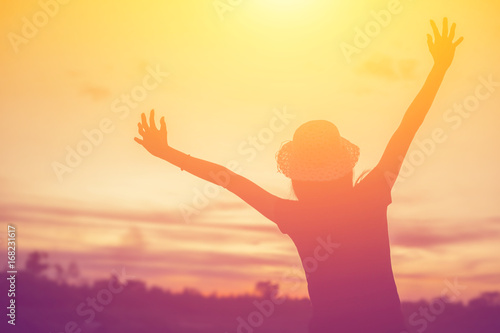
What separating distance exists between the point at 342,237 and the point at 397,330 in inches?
26.3

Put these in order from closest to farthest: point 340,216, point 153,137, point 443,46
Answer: point 340,216 < point 443,46 < point 153,137

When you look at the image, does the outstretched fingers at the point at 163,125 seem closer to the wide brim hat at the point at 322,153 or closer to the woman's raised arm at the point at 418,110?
the wide brim hat at the point at 322,153

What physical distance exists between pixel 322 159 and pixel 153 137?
59.6 inches

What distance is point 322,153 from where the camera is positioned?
12.4 ft

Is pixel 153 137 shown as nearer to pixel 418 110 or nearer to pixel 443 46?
pixel 418 110

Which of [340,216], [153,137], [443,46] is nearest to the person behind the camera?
[340,216]

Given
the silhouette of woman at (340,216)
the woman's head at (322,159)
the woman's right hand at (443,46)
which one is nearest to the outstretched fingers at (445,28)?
the woman's right hand at (443,46)

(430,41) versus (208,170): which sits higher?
(430,41)

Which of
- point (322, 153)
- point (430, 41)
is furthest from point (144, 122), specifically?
point (430, 41)

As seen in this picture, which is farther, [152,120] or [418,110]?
[152,120]

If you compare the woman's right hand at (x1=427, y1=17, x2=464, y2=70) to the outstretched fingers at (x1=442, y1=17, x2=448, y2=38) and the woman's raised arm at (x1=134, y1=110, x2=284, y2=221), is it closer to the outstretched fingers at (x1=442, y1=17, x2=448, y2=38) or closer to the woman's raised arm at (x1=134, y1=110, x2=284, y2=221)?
the outstretched fingers at (x1=442, y1=17, x2=448, y2=38)

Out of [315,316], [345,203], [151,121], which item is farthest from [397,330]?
[151,121]

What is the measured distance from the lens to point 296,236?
387cm

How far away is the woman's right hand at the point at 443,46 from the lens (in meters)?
4.04
